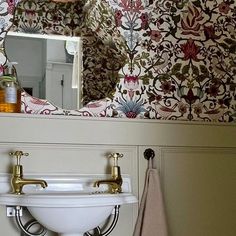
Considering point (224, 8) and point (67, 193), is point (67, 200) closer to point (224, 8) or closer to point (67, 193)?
point (67, 193)

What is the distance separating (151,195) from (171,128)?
30 centimetres

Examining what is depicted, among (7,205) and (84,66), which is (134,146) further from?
(7,205)

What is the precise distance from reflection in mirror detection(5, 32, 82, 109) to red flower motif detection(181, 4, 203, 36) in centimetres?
50

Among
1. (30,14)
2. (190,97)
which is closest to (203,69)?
(190,97)

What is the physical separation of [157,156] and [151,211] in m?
0.23

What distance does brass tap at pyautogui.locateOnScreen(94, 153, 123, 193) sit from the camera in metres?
1.72

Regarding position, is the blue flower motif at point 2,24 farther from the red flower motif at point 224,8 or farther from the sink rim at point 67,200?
the red flower motif at point 224,8

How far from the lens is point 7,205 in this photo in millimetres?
A: 1646

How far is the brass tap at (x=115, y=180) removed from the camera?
1.72m

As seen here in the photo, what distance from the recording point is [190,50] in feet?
6.67

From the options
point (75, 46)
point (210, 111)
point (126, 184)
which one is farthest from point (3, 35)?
point (210, 111)

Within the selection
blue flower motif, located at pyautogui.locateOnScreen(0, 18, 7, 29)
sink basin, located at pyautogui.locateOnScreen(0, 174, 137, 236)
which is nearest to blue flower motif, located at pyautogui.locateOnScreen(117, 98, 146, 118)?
sink basin, located at pyautogui.locateOnScreen(0, 174, 137, 236)

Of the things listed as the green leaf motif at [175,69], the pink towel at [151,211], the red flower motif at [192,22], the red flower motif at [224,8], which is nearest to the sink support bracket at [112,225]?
the pink towel at [151,211]

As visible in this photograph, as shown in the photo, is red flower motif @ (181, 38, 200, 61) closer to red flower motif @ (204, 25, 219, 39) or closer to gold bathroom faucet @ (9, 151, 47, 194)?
red flower motif @ (204, 25, 219, 39)
